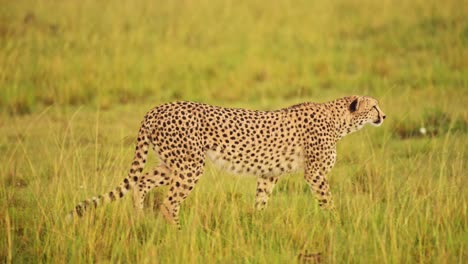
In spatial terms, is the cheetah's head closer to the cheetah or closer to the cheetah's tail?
the cheetah

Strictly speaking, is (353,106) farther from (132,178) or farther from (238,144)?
(132,178)

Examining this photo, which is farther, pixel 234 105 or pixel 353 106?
pixel 234 105

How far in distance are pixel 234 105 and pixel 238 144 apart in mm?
4188

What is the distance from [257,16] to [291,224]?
957 centimetres

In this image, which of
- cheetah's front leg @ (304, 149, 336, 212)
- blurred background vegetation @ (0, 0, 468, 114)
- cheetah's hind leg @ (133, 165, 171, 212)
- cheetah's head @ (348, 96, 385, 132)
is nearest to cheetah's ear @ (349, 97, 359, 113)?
cheetah's head @ (348, 96, 385, 132)

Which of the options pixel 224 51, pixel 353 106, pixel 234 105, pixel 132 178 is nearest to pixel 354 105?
pixel 353 106

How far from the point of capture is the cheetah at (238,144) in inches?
221

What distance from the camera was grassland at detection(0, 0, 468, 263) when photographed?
5.10 m

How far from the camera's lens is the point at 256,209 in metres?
5.80

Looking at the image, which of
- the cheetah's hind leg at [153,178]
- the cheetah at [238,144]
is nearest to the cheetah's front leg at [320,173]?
the cheetah at [238,144]

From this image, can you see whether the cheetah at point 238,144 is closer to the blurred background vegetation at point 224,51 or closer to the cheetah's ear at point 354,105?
the cheetah's ear at point 354,105

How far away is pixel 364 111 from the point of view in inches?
247

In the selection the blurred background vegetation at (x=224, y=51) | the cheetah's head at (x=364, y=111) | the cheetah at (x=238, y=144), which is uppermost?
the blurred background vegetation at (x=224, y=51)

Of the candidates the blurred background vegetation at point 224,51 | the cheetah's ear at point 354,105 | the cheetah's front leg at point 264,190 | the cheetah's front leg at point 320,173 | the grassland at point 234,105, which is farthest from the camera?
the blurred background vegetation at point 224,51
